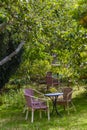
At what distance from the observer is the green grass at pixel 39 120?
31.6 feet

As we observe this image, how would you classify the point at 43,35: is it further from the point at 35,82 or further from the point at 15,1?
the point at 35,82

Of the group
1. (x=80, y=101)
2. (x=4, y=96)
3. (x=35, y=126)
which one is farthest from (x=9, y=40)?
(x=35, y=126)

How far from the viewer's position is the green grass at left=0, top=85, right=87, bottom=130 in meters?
9.62

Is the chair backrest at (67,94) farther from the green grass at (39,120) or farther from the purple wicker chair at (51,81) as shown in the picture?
the purple wicker chair at (51,81)

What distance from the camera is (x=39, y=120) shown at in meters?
10.6

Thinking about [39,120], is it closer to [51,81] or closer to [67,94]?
[67,94]

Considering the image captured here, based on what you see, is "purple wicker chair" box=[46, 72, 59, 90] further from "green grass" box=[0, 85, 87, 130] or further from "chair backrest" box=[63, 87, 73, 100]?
"chair backrest" box=[63, 87, 73, 100]

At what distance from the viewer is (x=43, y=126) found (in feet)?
31.8

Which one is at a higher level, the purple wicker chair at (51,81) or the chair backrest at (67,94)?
the purple wicker chair at (51,81)

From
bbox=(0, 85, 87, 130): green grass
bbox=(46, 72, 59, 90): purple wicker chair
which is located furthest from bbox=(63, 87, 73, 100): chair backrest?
bbox=(46, 72, 59, 90): purple wicker chair

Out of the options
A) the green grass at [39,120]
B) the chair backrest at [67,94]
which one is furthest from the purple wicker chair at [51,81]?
the chair backrest at [67,94]

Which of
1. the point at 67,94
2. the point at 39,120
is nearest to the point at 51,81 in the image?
the point at 67,94

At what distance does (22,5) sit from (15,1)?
0.25 metres

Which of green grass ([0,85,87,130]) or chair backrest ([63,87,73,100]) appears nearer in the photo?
green grass ([0,85,87,130])
